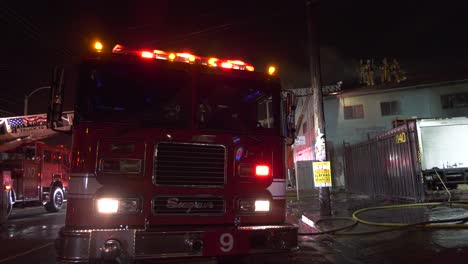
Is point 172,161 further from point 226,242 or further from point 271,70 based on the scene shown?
A: point 271,70

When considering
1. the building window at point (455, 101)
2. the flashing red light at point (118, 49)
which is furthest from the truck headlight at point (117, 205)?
the building window at point (455, 101)

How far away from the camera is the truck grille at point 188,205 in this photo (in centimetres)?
486

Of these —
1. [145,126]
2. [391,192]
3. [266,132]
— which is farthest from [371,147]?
[145,126]

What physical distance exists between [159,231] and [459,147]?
16.9 metres

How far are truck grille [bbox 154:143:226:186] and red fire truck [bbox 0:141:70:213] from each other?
1059 cm

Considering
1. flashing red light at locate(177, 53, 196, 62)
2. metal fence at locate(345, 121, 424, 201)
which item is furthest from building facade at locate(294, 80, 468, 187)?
flashing red light at locate(177, 53, 196, 62)

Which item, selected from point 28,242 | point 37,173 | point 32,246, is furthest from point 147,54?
point 37,173

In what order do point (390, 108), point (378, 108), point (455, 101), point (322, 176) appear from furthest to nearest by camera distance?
point (378, 108), point (390, 108), point (455, 101), point (322, 176)

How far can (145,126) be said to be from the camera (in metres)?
4.99

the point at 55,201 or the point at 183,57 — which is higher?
the point at 183,57

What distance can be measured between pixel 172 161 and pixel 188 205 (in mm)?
560

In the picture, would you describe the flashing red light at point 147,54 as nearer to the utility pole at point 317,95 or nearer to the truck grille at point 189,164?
the truck grille at point 189,164

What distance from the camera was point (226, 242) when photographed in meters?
4.73

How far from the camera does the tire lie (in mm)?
17469
